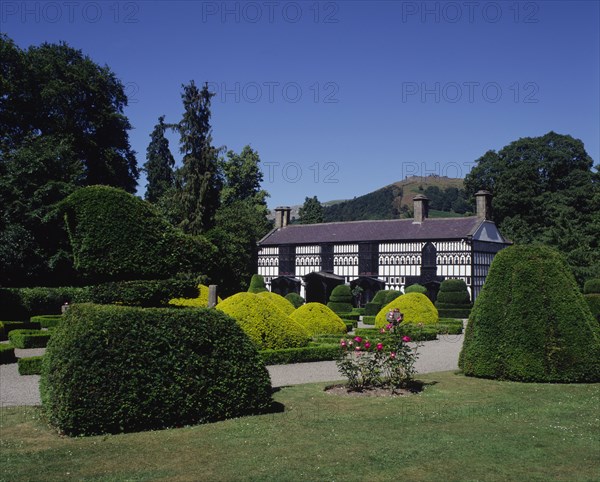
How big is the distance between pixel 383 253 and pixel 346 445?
164 ft

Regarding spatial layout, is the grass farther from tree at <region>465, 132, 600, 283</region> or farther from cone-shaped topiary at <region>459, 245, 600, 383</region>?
tree at <region>465, 132, 600, 283</region>

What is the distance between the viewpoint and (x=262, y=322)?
17.9m

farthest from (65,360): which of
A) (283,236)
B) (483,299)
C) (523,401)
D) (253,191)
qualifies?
(253,191)

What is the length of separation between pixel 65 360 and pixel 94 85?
41084mm

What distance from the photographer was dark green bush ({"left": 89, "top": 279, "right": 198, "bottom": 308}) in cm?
1022

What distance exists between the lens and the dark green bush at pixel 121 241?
10188 millimetres

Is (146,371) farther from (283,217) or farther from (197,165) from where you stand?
(283,217)

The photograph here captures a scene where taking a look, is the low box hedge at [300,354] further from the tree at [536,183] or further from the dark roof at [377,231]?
the tree at [536,183]

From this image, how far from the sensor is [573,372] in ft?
43.4

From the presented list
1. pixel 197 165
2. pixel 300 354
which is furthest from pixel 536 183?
pixel 300 354

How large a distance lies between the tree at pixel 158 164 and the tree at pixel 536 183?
115ft

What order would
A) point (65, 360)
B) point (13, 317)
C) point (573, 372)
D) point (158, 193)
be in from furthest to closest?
1. point (158, 193)
2. point (13, 317)
3. point (573, 372)
4. point (65, 360)

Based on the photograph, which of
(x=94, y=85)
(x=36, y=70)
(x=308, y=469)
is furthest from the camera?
(x=94, y=85)

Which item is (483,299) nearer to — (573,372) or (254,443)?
(573,372)
